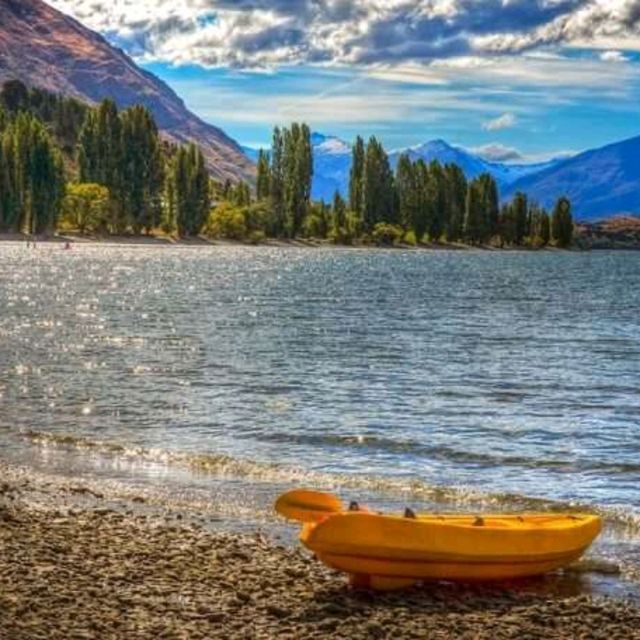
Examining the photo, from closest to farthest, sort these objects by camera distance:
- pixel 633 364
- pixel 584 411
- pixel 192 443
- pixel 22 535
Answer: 1. pixel 22 535
2. pixel 192 443
3. pixel 584 411
4. pixel 633 364

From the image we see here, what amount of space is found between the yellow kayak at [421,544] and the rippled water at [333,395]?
5.28 metres

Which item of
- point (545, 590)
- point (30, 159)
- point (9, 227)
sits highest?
point (30, 159)

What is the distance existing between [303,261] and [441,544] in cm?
16020

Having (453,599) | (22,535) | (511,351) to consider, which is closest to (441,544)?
(453,599)

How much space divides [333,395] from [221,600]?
22.5 metres

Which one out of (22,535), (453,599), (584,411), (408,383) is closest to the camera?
(453,599)

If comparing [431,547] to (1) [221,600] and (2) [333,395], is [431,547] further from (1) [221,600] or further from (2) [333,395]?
(2) [333,395]

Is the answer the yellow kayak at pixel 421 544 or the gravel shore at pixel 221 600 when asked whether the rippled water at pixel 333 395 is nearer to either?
the yellow kayak at pixel 421 544

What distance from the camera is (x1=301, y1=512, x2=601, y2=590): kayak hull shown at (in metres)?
15.2

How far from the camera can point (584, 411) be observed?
34281 mm

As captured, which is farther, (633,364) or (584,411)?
(633,364)

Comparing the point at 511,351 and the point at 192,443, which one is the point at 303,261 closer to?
the point at 511,351

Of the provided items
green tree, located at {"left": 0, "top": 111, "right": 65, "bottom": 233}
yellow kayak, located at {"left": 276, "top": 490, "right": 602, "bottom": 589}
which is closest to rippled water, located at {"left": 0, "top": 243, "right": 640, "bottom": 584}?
yellow kayak, located at {"left": 276, "top": 490, "right": 602, "bottom": 589}

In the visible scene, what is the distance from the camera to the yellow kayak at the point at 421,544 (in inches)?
598
